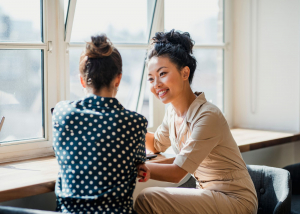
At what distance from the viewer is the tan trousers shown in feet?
5.67

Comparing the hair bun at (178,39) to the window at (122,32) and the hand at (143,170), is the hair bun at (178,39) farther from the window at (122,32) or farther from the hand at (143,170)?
the hand at (143,170)

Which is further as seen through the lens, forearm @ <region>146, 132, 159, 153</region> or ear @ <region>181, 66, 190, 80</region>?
forearm @ <region>146, 132, 159, 153</region>

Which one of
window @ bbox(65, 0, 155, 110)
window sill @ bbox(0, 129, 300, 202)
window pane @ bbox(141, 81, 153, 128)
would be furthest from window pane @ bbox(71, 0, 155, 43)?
window sill @ bbox(0, 129, 300, 202)

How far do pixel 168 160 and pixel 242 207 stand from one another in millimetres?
518

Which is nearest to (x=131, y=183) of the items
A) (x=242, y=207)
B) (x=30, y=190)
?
(x=30, y=190)

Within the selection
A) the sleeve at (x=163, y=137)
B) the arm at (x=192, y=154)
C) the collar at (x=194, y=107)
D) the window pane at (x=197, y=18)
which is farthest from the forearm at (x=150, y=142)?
the window pane at (x=197, y=18)

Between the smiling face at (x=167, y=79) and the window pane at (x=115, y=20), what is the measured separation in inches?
24.1

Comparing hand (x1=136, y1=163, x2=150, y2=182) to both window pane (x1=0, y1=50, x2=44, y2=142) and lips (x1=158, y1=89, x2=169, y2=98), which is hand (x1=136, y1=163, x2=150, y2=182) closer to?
lips (x1=158, y1=89, x2=169, y2=98)

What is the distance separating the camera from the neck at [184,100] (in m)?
2.00

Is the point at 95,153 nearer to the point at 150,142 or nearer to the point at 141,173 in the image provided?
the point at 141,173

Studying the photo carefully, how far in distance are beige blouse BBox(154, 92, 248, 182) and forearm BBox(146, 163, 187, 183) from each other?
0.03 meters

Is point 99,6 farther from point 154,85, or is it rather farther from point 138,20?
point 154,85

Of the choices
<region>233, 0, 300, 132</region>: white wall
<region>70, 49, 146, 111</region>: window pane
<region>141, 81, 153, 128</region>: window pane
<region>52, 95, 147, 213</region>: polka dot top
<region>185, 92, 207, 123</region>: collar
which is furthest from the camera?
<region>233, 0, 300, 132</region>: white wall

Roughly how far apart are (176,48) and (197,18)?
4.92 feet
